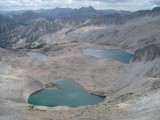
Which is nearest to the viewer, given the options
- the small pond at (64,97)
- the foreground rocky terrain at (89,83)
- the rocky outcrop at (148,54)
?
the foreground rocky terrain at (89,83)

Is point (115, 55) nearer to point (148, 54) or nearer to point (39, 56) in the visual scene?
point (39, 56)

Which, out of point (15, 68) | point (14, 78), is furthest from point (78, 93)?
point (15, 68)

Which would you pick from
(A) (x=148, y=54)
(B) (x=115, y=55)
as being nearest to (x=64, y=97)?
(A) (x=148, y=54)

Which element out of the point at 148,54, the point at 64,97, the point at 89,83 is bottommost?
the point at 89,83

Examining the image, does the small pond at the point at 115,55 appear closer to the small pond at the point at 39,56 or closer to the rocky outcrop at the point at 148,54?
the small pond at the point at 39,56

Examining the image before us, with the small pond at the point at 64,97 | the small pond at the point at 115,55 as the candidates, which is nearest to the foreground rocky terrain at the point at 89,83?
the small pond at the point at 64,97

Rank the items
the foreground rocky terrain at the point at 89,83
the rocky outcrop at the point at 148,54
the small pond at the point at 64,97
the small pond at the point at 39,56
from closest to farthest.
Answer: the foreground rocky terrain at the point at 89,83 < the small pond at the point at 64,97 < the rocky outcrop at the point at 148,54 < the small pond at the point at 39,56

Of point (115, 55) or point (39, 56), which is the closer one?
point (115, 55)

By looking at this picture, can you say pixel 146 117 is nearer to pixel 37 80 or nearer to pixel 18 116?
pixel 18 116

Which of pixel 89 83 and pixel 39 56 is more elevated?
pixel 89 83
